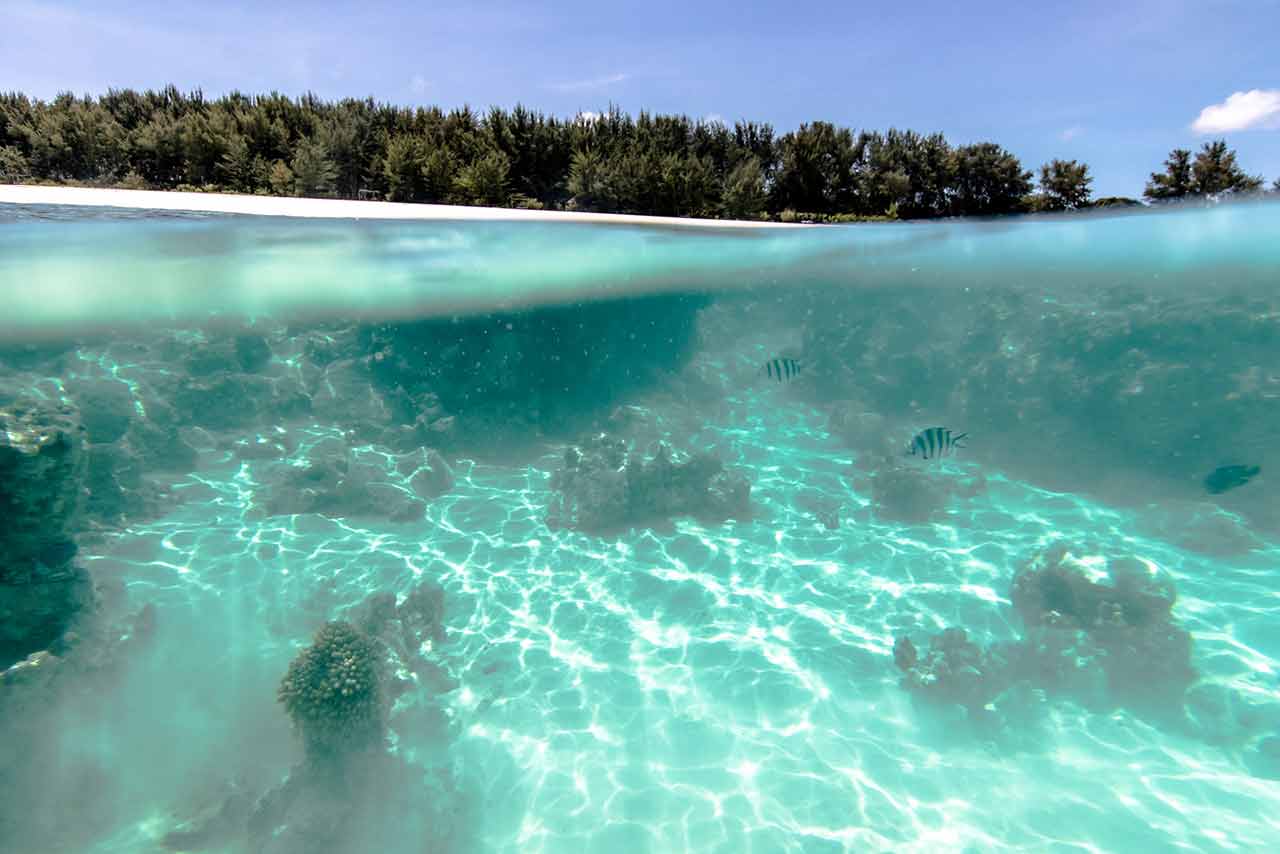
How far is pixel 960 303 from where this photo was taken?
85.8 feet

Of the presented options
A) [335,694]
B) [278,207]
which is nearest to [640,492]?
[335,694]

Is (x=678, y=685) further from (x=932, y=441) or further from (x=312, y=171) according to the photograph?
(x=312, y=171)

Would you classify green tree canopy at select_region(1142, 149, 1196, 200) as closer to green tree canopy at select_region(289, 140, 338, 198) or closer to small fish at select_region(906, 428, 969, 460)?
small fish at select_region(906, 428, 969, 460)

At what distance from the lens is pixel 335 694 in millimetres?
6258

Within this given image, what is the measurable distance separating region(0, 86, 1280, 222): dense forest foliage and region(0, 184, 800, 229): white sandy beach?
2928 millimetres

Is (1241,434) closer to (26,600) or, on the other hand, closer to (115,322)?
(26,600)

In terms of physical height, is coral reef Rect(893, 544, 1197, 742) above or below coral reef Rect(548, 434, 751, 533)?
below

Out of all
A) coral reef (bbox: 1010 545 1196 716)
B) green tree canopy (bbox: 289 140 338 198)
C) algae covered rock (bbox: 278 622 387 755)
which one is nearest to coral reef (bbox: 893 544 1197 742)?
coral reef (bbox: 1010 545 1196 716)

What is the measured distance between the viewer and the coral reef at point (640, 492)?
1055cm

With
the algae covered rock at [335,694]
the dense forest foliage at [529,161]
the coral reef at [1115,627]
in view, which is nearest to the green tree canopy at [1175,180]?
the dense forest foliage at [529,161]

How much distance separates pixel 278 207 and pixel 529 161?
32.0 ft

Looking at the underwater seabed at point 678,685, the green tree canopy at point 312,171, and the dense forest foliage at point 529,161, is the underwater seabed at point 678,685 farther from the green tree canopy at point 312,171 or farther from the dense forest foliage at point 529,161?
the dense forest foliage at point 529,161

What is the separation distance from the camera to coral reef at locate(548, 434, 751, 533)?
10547 millimetres

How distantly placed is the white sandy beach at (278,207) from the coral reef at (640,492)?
7.23 meters
